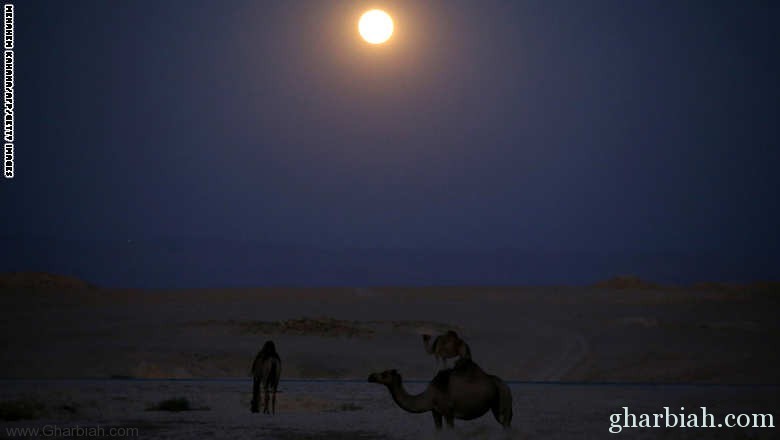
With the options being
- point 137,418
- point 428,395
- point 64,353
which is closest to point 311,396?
point 137,418

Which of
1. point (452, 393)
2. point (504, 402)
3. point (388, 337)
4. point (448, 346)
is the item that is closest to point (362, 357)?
point (388, 337)

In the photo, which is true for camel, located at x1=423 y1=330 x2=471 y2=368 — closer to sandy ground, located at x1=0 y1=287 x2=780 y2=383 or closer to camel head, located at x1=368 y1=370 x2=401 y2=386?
camel head, located at x1=368 y1=370 x2=401 y2=386

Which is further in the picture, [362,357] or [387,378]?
[362,357]

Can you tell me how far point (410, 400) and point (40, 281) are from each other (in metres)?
56.1

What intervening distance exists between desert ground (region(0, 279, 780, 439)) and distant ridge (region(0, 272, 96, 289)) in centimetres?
44

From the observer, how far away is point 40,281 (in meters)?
64.3

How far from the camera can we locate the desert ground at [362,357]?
16859mm

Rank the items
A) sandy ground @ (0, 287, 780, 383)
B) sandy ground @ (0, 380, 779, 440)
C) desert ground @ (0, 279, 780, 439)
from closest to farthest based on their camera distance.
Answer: sandy ground @ (0, 380, 779, 440) → desert ground @ (0, 279, 780, 439) → sandy ground @ (0, 287, 780, 383)

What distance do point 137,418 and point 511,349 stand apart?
1945 cm

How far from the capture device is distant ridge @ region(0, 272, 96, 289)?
2484 inches

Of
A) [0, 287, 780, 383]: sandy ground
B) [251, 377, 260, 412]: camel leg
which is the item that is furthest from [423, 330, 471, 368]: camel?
[0, 287, 780, 383]: sandy ground

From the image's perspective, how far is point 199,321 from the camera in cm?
4212

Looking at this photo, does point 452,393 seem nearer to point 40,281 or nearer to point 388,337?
point 388,337

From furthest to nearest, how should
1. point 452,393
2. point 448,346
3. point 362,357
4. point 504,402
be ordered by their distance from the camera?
1. point 362,357
2. point 448,346
3. point 504,402
4. point 452,393
